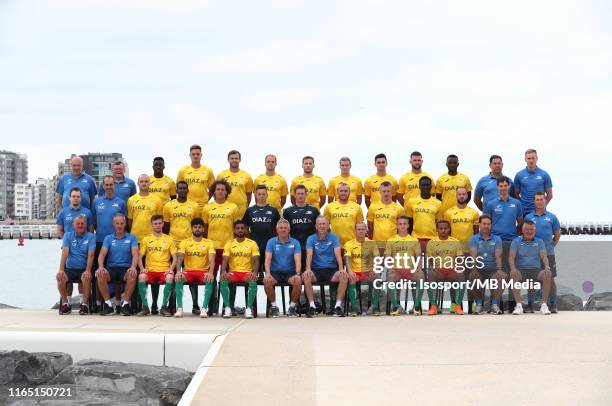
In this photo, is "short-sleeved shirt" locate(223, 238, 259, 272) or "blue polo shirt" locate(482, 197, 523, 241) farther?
"blue polo shirt" locate(482, 197, 523, 241)

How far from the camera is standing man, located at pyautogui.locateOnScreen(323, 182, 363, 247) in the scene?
1109 cm

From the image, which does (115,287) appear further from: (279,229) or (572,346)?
(572,346)

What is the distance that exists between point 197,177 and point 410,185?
3.37m

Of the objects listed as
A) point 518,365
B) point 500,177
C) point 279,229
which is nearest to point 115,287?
point 279,229

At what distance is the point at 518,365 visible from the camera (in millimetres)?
6406

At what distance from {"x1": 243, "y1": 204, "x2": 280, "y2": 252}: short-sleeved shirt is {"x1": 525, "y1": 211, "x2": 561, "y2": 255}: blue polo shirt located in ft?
12.8

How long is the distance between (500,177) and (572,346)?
4295 millimetres

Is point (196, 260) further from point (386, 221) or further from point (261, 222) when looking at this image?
point (386, 221)

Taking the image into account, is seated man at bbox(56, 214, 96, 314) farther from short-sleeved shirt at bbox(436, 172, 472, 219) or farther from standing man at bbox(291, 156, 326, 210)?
short-sleeved shirt at bbox(436, 172, 472, 219)

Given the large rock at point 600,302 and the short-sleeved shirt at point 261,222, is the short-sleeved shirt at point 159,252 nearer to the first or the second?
the short-sleeved shirt at point 261,222

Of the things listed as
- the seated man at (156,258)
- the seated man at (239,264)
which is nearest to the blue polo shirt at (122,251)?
the seated man at (156,258)

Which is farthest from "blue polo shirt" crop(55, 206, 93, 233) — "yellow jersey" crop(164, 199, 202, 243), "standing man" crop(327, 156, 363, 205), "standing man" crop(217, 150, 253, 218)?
"standing man" crop(327, 156, 363, 205)

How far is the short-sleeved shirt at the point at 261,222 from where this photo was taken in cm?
1099

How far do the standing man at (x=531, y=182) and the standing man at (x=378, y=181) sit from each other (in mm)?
2027
